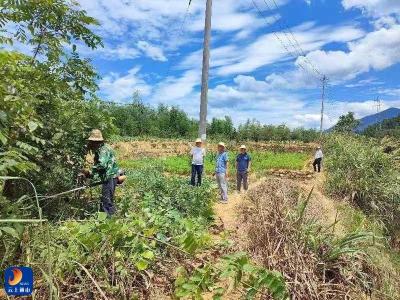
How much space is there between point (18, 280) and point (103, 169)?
13.9 ft

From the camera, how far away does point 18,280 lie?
265 centimetres

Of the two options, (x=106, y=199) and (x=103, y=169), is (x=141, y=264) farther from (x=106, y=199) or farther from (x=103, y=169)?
(x=103, y=169)

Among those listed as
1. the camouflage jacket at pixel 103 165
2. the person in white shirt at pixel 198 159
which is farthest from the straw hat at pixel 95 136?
the person in white shirt at pixel 198 159

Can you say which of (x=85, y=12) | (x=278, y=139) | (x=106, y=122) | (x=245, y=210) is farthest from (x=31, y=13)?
(x=278, y=139)

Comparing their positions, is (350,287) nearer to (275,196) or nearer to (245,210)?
(275,196)

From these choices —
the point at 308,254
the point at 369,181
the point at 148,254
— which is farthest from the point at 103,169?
the point at 369,181

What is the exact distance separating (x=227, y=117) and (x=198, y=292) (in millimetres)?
68837

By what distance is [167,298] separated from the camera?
486cm

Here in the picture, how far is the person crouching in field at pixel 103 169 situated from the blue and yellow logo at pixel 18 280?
4.07m

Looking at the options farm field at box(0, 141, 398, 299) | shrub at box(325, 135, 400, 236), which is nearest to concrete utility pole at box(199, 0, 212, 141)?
farm field at box(0, 141, 398, 299)

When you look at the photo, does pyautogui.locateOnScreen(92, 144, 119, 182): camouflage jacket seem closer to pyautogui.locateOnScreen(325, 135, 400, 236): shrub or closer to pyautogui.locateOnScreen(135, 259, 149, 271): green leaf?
pyautogui.locateOnScreen(135, 259, 149, 271): green leaf

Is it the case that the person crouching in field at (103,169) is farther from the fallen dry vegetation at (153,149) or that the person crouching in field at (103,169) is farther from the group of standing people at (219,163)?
the fallen dry vegetation at (153,149)

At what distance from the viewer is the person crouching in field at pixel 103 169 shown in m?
6.81

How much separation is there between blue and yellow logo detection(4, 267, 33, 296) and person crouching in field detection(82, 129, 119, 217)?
4.07m
